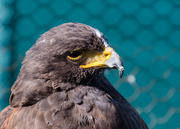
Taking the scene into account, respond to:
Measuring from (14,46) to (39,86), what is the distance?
1.60 meters

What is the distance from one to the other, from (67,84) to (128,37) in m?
1.64

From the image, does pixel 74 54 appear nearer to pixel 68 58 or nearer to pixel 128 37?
pixel 68 58

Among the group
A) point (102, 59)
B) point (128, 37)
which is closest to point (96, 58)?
point (102, 59)

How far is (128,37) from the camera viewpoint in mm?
2729

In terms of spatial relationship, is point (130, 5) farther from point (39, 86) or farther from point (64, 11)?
point (39, 86)

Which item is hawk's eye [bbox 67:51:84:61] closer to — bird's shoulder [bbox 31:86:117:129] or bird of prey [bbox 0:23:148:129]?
bird of prey [bbox 0:23:148:129]

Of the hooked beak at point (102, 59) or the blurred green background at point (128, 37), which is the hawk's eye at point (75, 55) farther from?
the blurred green background at point (128, 37)

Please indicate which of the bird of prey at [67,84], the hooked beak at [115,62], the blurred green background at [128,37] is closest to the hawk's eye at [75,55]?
the bird of prey at [67,84]

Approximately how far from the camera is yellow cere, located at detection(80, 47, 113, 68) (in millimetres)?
1200

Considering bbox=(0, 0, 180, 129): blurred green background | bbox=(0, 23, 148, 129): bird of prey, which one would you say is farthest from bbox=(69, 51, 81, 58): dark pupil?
bbox=(0, 0, 180, 129): blurred green background

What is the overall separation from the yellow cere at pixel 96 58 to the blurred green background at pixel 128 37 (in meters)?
1.44

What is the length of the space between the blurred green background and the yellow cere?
1.44 meters

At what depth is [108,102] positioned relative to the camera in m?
1.21

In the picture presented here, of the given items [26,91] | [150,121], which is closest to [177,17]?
[150,121]
